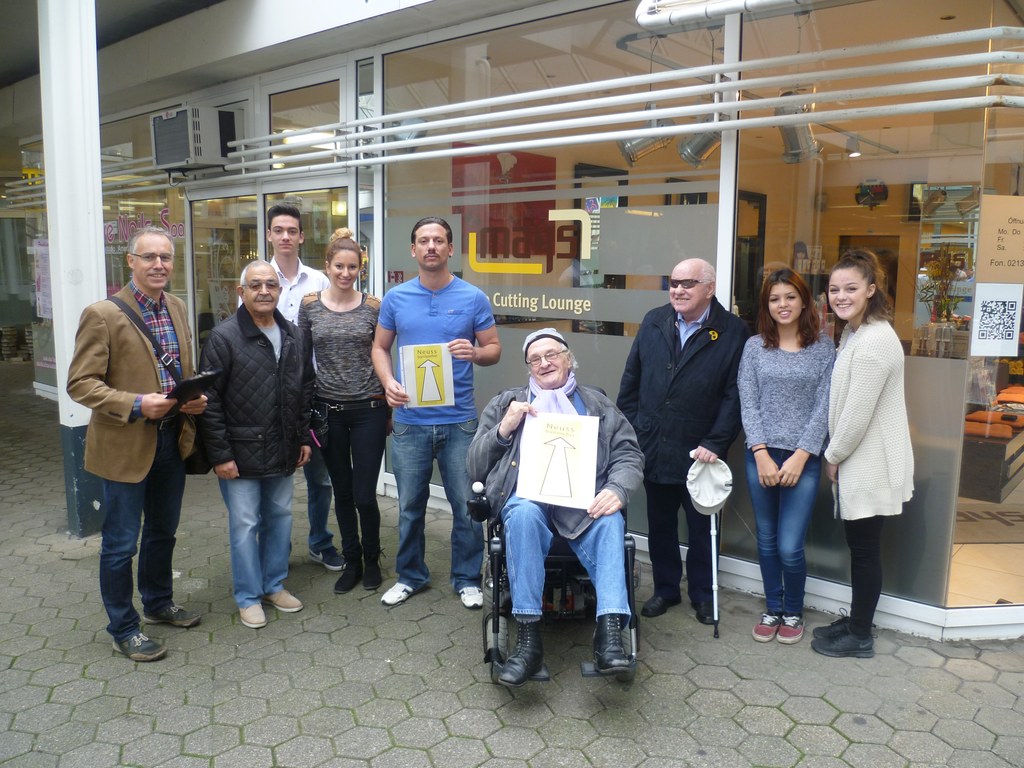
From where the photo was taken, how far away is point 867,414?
3.40 meters

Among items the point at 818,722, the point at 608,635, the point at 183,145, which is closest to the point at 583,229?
the point at 608,635

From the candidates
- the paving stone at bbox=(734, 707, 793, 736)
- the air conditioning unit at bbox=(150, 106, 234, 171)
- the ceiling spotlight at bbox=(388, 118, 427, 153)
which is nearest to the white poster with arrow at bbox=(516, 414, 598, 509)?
the paving stone at bbox=(734, 707, 793, 736)

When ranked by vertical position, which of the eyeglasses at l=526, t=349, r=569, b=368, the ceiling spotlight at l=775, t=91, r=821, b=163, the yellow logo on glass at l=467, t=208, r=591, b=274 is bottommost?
the eyeglasses at l=526, t=349, r=569, b=368

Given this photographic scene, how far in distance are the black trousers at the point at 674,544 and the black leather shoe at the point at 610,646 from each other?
3.23 feet

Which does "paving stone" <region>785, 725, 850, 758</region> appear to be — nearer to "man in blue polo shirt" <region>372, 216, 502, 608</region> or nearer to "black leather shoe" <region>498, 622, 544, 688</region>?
"black leather shoe" <region>498, 622, 544, 688</region>

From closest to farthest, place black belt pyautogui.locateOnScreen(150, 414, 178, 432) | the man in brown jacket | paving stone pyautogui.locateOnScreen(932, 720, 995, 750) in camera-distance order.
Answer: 1. paving stone pyautogui.locateOnScreen(932, 720, 995, 750)
2. the man in brown jacket
3. black belt pyautogui.locateOnScreen(150, 414, 178, 432)

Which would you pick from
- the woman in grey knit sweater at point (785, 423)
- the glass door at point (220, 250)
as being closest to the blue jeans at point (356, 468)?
the woman in grey knit sweater at point (785, 423)

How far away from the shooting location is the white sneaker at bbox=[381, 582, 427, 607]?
164 inches

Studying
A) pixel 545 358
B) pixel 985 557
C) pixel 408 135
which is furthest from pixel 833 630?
pixel 408 135

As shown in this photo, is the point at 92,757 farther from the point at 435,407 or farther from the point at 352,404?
the point at 435,407

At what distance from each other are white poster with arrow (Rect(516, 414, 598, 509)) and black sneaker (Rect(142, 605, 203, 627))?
1.80 metres

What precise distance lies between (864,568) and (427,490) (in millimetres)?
2140

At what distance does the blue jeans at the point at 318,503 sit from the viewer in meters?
4.65

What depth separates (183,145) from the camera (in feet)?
22.9
